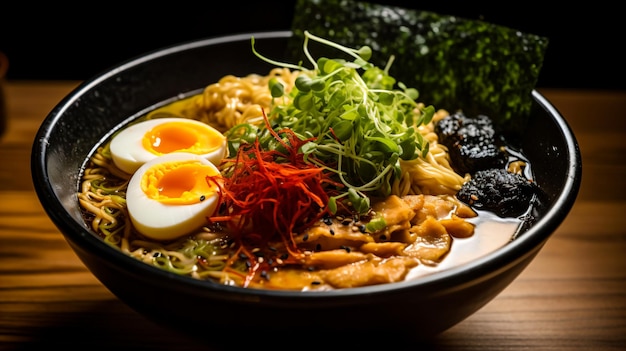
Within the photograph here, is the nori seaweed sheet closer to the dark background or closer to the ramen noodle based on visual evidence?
the ramen noodle

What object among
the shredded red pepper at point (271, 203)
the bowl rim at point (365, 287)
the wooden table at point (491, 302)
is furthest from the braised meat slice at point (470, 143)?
the shredded red pepper at point (271, 203)

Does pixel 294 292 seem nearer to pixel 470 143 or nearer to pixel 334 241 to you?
pixel 334 241

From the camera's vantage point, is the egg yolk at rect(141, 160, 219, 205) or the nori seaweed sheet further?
the nori seaweed sheet

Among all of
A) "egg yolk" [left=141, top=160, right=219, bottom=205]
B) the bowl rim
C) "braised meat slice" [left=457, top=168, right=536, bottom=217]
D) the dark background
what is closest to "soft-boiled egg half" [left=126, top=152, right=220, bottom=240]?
"egg yolk" [left=141, top=160, right=219, bottom=205]

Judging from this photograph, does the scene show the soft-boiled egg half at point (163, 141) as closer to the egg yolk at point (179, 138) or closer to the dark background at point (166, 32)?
the egg yolk at point (179, 138)

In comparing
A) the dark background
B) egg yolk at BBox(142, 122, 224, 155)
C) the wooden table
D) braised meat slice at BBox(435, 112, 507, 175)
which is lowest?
the wooden table

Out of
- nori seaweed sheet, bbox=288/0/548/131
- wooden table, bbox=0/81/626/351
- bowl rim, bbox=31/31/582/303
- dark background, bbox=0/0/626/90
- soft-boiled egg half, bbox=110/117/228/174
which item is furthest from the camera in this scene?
dark background, bbox=0/0/626/90
